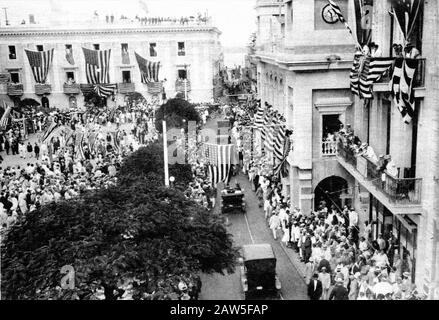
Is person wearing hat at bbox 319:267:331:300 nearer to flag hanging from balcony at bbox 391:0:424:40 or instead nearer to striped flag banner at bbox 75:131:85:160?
flag hanging from balcony at bbox 391:0:424:40

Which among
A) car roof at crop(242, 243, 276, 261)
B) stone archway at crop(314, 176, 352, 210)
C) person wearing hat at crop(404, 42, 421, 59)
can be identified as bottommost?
car roof at crop(242, 243, 276, 261)

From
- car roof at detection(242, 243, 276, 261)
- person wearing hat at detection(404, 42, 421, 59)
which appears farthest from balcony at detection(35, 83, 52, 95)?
person wearing hat at detection(404, 42, 421, 59)

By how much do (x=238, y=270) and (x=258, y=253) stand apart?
9.80 ft

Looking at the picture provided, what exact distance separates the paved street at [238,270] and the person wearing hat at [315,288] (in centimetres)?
95

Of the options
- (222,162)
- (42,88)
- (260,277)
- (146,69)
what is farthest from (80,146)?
(42,88)

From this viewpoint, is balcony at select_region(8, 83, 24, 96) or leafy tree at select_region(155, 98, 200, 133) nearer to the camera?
leafy tree at select_region(155, 98, 200, 133)

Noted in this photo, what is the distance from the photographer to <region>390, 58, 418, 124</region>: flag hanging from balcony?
52.9 ft

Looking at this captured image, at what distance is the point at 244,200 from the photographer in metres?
30.8

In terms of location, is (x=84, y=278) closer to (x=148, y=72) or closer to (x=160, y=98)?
(x=148, y=72)

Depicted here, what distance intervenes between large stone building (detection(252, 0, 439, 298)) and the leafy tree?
1105 cm

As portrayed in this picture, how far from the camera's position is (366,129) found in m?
23.9

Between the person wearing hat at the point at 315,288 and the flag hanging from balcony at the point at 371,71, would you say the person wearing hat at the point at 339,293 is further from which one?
the flag hanging from balcony at the point at 371,71

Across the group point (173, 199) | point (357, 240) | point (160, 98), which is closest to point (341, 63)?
point (357, 240)

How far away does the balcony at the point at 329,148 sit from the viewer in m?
25.8
